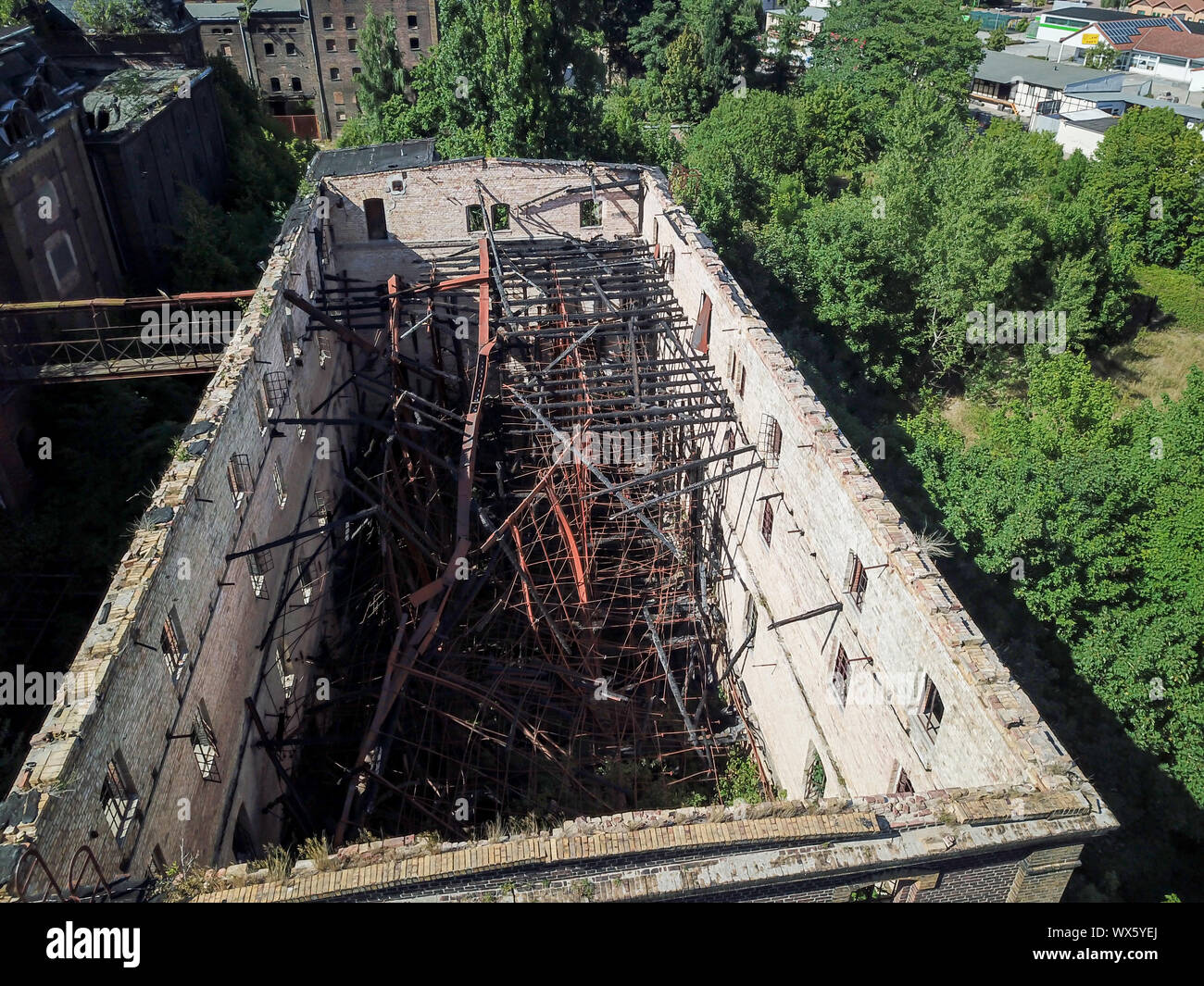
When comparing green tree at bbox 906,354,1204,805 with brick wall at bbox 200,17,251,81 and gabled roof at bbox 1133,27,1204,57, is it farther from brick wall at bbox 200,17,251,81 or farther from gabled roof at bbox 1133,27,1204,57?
gabled roof at bbox 1133,27,1204,57

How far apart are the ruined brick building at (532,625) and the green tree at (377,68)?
1948 cm

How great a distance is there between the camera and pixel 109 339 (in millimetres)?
19297

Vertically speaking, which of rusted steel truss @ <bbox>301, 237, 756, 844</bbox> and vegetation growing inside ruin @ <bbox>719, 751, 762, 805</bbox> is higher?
rusted steel truss @ <bbox>301, 237, 756, 844</bbox>

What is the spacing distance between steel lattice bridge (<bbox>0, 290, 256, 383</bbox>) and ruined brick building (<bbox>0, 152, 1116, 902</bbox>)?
109 inches

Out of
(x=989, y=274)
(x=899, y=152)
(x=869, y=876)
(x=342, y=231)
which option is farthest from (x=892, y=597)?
(x=899, y=152)

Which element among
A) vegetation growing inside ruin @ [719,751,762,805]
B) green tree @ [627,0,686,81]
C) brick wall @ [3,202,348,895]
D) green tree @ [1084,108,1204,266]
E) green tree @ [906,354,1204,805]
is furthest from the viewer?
green tree @ [627,0,686,81]

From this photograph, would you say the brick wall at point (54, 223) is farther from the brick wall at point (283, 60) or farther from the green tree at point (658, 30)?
the green tree at point (658, 30)

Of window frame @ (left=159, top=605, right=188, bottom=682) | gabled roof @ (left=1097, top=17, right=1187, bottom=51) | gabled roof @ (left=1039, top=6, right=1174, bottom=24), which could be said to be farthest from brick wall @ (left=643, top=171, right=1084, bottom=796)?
gabled roof @ (left=1039, top=6, right=1174, bottom=24)

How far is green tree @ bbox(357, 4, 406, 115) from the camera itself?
141ft

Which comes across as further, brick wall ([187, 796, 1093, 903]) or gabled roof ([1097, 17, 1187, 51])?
gabled roof ([1097, 17, 1187, 51])

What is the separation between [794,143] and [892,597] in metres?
38.9

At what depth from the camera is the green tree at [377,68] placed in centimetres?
4284

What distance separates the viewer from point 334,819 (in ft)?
48.3

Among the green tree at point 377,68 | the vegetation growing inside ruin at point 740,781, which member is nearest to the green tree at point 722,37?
the green tree at point 377,68
